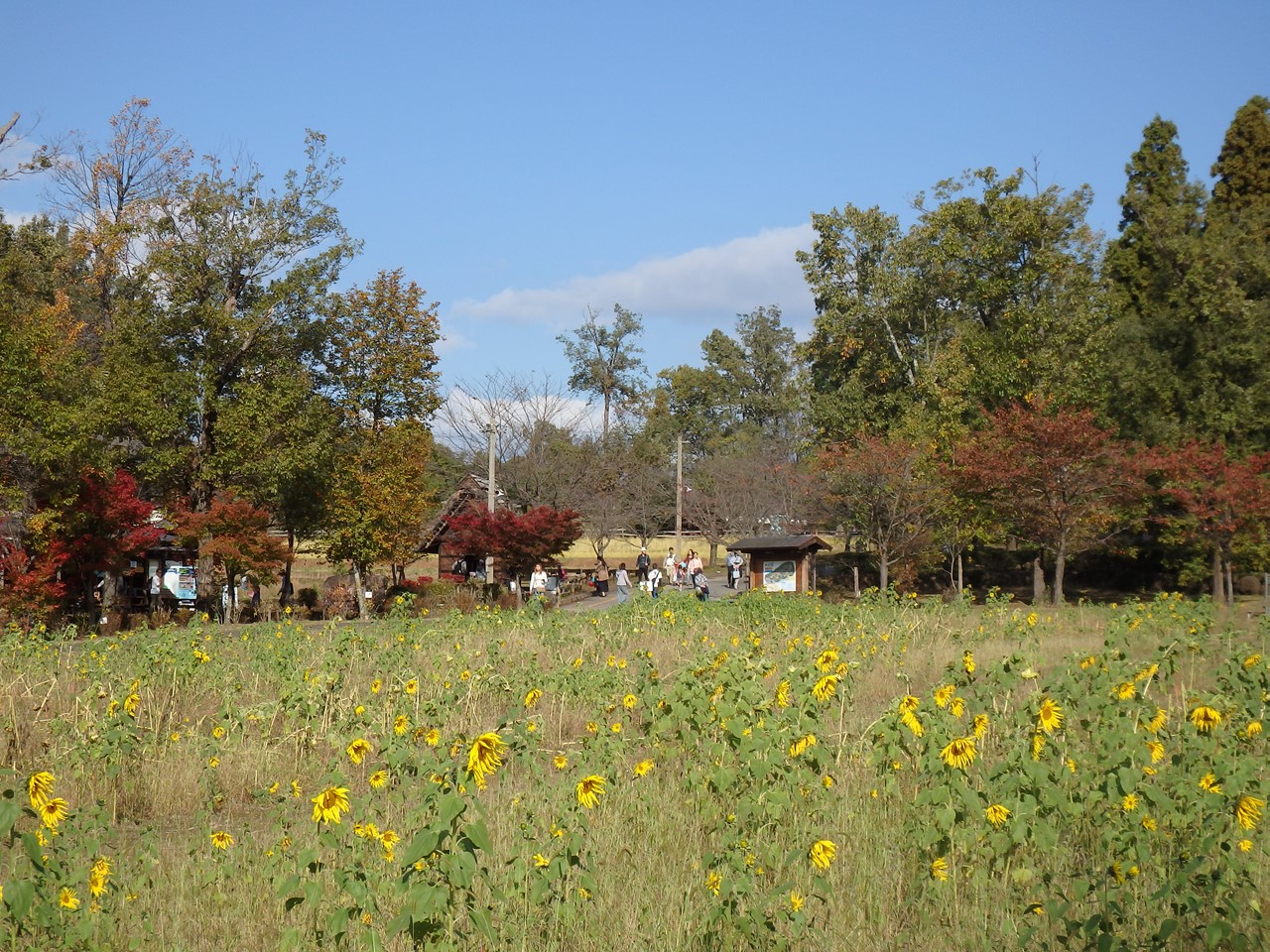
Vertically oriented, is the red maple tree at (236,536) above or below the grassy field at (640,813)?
above

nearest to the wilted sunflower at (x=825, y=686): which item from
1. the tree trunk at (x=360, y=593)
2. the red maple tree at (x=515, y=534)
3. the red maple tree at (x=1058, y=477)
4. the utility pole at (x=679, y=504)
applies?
the red maple tree at (x=1058, y=477)

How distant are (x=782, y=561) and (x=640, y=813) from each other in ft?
79.6

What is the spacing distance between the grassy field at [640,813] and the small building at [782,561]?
19.9 meters

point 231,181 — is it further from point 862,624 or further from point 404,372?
point 862,624

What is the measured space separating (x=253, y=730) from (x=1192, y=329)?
85.7 ft

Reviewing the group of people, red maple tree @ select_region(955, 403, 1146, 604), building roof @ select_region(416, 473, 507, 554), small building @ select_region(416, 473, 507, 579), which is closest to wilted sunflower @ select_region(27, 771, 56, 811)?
the group of people

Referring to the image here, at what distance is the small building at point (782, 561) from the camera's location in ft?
97.6

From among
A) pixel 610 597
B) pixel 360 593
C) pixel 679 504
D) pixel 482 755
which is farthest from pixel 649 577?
pixel 482 755

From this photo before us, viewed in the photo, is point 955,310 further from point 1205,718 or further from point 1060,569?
point 1205,718

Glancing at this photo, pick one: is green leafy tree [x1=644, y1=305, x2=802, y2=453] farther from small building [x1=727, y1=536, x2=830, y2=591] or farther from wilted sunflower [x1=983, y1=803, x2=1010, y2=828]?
wilted sunflower [x1=983, y1=803, x2=1010, y2=828]

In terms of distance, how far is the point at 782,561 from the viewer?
1183 inches

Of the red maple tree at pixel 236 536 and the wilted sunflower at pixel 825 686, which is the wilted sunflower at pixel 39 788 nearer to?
the wilted sunflower at pixel 825 686

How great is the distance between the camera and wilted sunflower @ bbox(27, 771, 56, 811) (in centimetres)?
398

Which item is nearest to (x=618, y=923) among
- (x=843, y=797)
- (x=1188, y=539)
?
(x=843, y=797)
